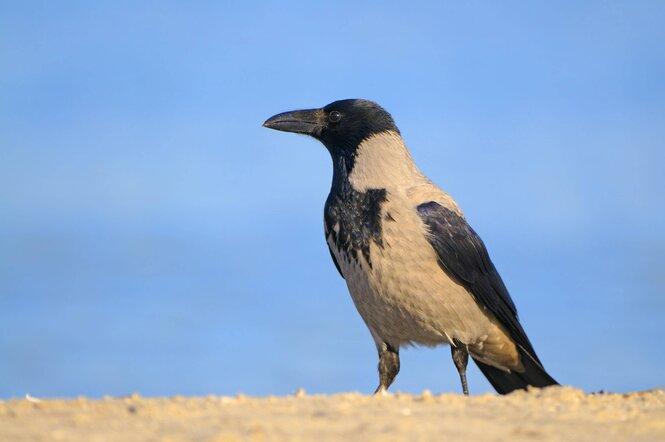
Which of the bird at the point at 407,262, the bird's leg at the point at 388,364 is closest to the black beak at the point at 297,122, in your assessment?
the bird at the point at 407,262

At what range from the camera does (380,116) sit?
27.6ft

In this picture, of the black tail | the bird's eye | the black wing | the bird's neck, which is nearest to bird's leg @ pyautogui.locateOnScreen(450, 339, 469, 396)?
the black wing

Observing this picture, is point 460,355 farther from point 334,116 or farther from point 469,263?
A: point 334,116

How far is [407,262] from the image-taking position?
7359 millimetres

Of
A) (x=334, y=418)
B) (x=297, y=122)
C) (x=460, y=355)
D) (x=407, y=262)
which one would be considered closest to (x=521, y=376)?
(x=460, y=355)

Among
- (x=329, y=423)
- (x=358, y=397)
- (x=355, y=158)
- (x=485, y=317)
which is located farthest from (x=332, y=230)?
(x=329, y=423)

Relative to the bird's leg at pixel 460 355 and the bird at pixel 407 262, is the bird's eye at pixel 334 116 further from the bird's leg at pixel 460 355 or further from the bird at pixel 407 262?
the bird's leg at pixel 460 355

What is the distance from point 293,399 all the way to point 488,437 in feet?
4.69

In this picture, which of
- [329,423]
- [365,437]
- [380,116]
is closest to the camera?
[365,437]

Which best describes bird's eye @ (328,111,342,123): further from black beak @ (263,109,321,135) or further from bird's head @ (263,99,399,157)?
black beak @ (263,109,321,135)

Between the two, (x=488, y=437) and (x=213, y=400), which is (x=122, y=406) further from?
(x=488, y=437)

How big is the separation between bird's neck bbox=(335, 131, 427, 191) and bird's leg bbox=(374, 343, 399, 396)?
1351 millimetres

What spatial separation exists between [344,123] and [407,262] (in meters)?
1.73

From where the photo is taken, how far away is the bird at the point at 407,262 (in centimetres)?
740
